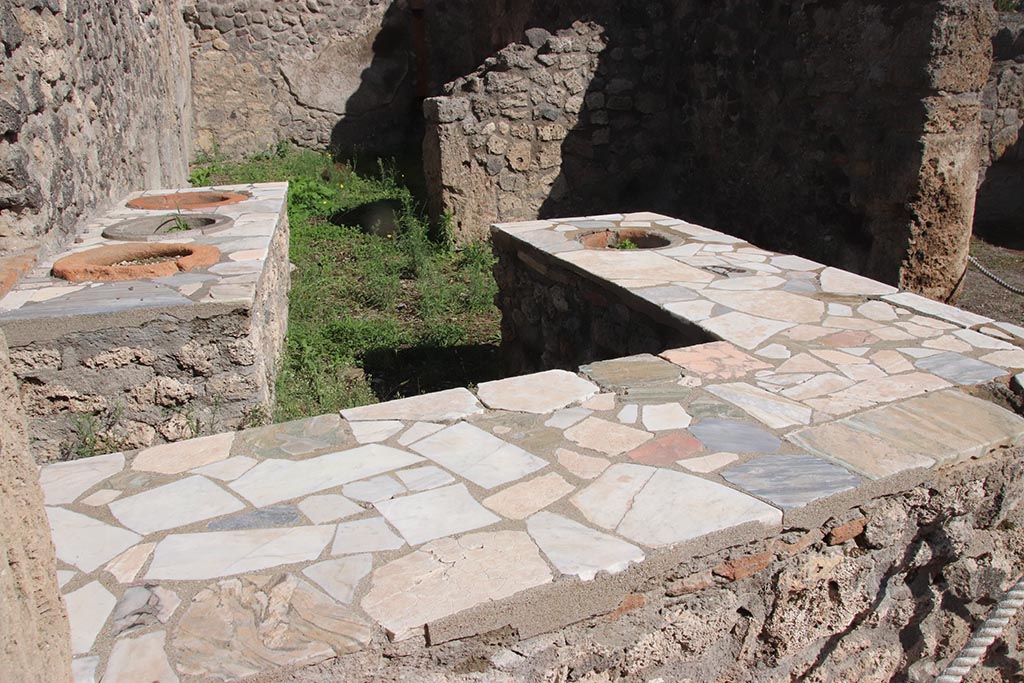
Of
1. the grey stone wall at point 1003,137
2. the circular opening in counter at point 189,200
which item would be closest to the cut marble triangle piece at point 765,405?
the circular opening in counter at point 189,200

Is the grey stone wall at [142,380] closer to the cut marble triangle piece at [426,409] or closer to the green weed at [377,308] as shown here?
the green weed at [377,308]

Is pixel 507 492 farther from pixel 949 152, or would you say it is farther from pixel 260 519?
pixel 949 152

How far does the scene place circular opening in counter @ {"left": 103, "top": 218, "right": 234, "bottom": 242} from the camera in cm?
413

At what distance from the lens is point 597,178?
6883mm

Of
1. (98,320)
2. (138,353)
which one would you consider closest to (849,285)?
(138,353)

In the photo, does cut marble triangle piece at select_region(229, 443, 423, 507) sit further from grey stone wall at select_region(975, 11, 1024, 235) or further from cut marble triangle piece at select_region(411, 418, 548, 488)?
grey stone wall at select_region(975, 11, 1024, 235)

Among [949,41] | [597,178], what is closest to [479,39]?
[597,178]

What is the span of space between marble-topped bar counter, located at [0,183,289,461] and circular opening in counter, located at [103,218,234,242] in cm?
72

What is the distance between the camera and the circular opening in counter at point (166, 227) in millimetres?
4133

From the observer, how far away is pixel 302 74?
977 centimetres

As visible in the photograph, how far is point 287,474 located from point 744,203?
4.88 m

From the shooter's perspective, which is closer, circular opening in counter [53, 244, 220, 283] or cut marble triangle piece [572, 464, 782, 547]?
cut marble triangle piece [572, 464, 782, 547]

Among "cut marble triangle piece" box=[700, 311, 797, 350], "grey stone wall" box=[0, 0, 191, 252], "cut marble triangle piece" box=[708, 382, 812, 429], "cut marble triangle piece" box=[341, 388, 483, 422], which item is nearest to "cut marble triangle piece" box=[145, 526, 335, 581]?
"cut marble triangle piece" box=[341, 388, 483, 422]

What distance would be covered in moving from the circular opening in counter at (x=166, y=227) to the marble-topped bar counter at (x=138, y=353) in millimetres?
718
